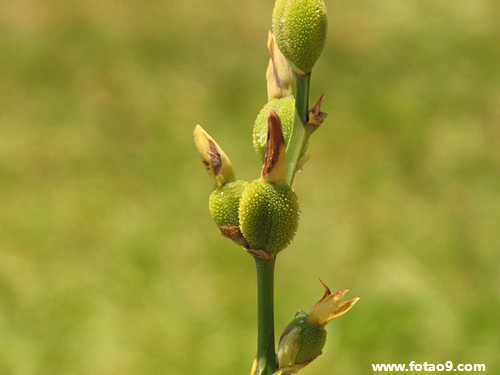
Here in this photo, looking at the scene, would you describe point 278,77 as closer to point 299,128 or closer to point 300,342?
point 299,128

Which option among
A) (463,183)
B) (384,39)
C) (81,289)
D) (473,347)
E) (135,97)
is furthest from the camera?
(384,39)

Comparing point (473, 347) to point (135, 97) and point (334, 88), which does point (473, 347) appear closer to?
point (334, 88)

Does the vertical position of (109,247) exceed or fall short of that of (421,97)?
it falls short

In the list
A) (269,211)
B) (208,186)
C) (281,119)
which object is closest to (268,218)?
(269,211)

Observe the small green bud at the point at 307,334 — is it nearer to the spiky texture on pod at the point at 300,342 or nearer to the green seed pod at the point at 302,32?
the spiky texture on pod at the point at 300,342

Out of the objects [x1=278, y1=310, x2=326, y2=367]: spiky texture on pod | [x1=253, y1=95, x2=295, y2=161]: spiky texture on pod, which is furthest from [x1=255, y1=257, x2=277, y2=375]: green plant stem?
[x1=253, y1=95, x2=295, y2=161]: spiky texture on pod

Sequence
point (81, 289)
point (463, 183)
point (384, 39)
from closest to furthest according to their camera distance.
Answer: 1. point (81, 289)
2. point (463, 183)
3. point (384, 39)

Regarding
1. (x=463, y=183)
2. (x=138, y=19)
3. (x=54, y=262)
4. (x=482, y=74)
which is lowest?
(x=463, y=183)

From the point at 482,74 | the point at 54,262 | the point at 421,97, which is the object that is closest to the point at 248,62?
the point at 421,97
